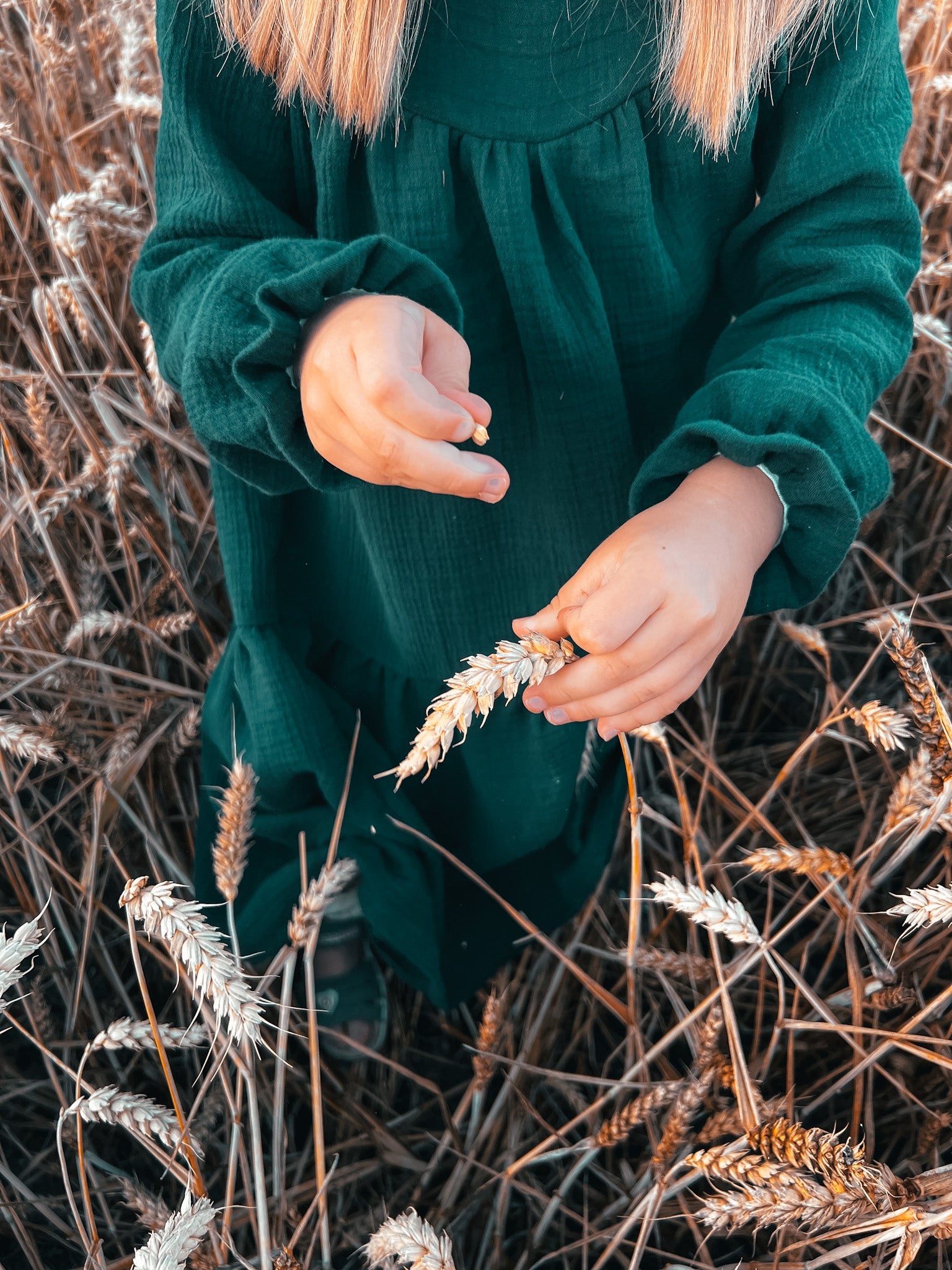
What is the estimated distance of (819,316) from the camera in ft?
1.75

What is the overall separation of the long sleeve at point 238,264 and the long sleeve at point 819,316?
19 centimetres

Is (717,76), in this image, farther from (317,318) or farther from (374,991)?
(374,991)

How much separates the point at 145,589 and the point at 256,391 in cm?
56

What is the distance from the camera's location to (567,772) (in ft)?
2.52

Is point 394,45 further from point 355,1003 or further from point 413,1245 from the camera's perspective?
point 355,1003

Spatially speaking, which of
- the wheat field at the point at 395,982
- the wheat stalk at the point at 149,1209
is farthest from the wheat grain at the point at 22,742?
the wheat stalk at the point at 149,1209

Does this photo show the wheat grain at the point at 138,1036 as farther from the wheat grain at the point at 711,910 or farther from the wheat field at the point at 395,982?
the wheat grain at the point at 711,910

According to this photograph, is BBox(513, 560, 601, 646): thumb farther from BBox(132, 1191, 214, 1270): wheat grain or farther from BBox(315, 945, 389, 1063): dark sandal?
BBox(315, 945, 389, 1063): dark sandal

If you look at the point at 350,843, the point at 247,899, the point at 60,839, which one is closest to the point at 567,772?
the point at 350,843

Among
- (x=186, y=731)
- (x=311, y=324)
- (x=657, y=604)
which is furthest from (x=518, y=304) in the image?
(x=186, y=731)

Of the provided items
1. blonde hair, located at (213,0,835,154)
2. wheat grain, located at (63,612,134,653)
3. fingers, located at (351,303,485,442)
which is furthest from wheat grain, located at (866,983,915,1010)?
wheat grain, located at (63,612,134,653)

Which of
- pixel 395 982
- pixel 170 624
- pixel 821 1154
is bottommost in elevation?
pixel 395 982

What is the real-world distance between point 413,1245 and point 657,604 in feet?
1.15

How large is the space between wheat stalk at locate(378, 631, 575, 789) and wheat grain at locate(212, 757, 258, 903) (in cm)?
18
